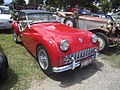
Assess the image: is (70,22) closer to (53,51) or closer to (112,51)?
(112,51)

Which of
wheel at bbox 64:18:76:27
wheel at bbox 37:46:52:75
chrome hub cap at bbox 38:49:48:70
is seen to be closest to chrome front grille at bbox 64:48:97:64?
wheel at bbox 37:46:52:75

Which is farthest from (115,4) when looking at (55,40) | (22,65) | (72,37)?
(55,40)

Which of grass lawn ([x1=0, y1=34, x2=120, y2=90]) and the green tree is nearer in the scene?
grass lawn ([x1=0, y1=34, x2=120, y2=90])

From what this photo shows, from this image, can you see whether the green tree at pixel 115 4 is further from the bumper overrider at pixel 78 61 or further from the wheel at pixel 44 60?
the wheel at pixel 44 60

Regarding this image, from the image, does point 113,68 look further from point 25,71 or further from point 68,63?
point 25,71

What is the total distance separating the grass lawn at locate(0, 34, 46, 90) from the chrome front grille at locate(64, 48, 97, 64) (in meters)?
0.89

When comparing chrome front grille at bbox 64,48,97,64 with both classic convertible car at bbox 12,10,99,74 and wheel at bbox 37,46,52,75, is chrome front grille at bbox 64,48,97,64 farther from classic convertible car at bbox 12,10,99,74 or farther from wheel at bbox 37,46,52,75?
wheel at bbox 37,46,52,75

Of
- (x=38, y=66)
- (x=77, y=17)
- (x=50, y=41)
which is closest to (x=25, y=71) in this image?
(x=38, y=66)

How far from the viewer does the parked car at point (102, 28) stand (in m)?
5.81

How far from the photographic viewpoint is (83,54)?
13.1ft

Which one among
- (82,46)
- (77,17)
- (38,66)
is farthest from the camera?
(77,17)

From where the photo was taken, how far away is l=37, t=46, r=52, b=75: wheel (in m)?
3.89

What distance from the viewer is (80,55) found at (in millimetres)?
3932

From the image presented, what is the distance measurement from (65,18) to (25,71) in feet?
14.5
